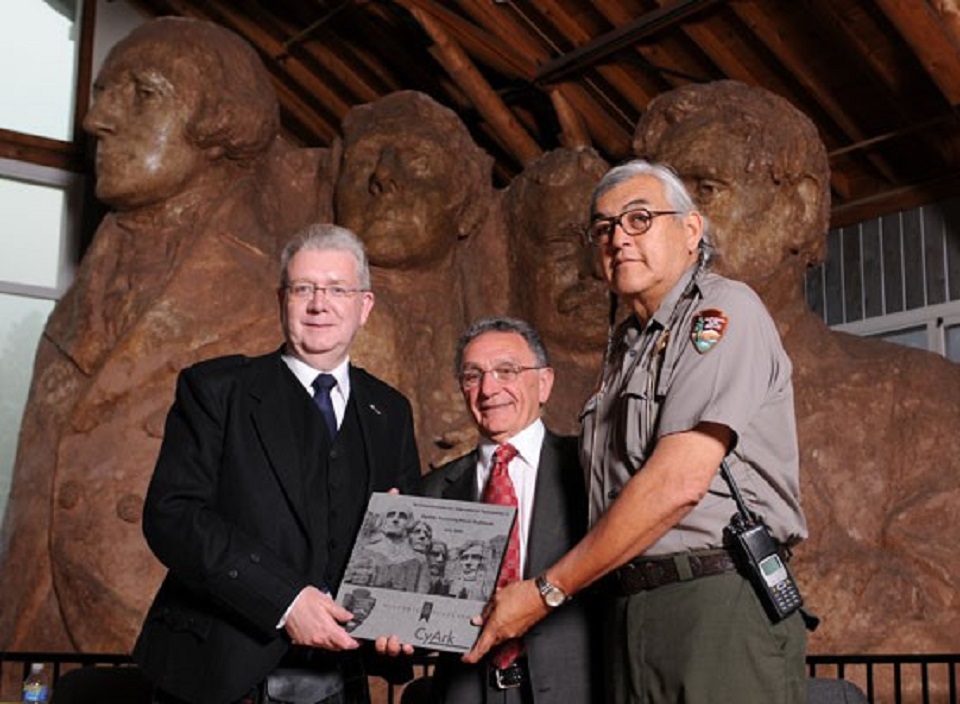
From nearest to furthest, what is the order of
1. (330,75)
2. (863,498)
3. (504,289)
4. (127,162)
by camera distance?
(863,498), (127,162), (504,289), (330,75)

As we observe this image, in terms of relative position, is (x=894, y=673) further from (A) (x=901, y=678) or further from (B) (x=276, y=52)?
(B) (x=276, y=52)

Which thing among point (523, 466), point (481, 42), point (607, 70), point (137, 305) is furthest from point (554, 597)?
point (481, 42)

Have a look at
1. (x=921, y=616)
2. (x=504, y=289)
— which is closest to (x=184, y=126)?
(x=504, y=289)

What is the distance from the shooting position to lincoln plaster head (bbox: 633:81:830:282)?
18.9 feet

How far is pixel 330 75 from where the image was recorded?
9.07 m

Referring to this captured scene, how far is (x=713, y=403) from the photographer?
208 centimetres

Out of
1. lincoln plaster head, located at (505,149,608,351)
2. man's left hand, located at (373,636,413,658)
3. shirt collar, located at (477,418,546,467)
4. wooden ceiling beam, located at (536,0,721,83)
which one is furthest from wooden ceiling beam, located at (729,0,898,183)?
man's left hand, located at (373,636,413,658)

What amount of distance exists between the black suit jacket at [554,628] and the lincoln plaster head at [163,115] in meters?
4.24

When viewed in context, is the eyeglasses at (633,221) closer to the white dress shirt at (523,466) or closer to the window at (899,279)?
the white dress shirt at (523,466)

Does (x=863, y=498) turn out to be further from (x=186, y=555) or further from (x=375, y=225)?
(x=186, y=555)

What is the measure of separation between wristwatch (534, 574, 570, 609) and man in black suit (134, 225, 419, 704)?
1.09ft

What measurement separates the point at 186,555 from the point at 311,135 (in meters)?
7.76

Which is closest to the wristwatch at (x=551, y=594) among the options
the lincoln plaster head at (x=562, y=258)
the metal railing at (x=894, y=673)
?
the metal railing at (x=894, y=673)

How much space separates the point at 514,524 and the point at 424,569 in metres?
0.18
